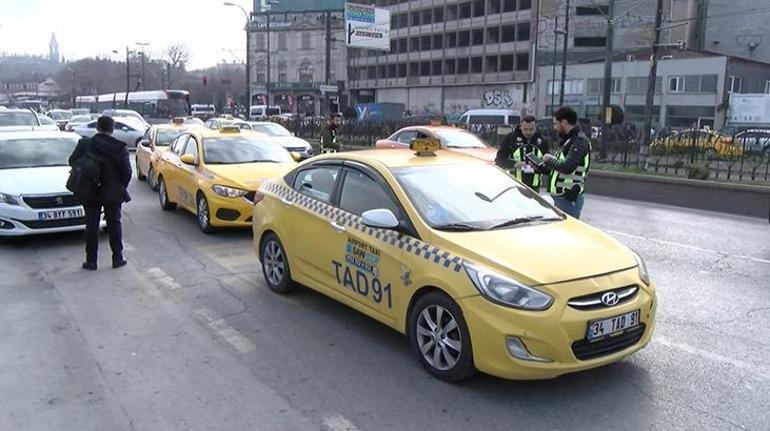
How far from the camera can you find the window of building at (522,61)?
219 ft

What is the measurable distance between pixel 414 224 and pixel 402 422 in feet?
4.59

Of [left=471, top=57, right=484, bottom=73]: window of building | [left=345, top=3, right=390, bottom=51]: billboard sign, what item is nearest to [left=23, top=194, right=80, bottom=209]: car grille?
[left=345, top=3, right=390, bottom=51]: billboard sign

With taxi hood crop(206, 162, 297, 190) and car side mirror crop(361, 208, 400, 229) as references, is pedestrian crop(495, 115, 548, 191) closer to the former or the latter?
taxi hood crop(206, 162, 297, 190)

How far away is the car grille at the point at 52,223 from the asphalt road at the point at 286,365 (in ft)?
2.84

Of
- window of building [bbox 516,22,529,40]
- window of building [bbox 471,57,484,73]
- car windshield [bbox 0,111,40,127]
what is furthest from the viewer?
window of building [bbox 471,57,484,73]

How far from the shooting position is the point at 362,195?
17.3 feet

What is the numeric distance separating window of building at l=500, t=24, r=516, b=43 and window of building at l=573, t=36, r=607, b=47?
20.4ft

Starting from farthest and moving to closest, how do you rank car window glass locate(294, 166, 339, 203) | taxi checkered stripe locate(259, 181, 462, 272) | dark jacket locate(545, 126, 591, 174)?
dark jacket locate(545, 126, 591, 174)
car window glass locate(294, 166, 339, 203)
taxi checkered stripe locate(259, 181, 462, 272)

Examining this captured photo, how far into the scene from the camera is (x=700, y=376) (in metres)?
4.49

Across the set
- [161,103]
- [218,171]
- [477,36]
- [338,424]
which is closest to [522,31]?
[477,36]

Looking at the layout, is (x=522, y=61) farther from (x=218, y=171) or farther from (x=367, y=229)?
(x=367, y=229)

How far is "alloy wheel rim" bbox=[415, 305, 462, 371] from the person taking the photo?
4.25 metres

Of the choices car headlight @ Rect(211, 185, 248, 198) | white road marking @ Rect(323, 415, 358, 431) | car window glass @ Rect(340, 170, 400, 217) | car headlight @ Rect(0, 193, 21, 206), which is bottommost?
white road marking @ Rect(323, 415, 358, 431)

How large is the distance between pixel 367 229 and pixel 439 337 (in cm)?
107
